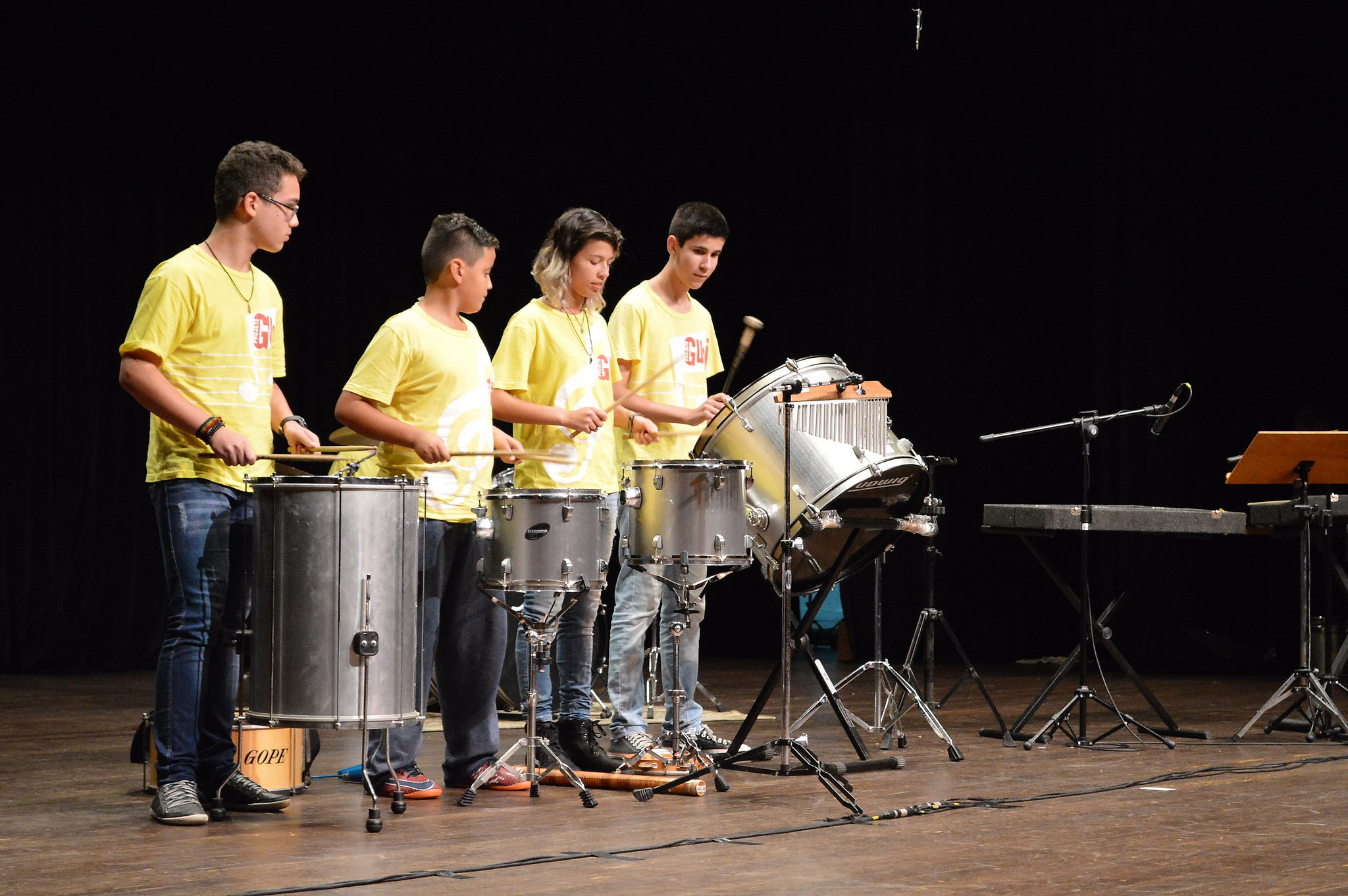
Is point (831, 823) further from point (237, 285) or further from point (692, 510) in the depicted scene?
point (237, 285)

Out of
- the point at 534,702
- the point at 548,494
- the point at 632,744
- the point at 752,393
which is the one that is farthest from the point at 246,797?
the point at 752,393

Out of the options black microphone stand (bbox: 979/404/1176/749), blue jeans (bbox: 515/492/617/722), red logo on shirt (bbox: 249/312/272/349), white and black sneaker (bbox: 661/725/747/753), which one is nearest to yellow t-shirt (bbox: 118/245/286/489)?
red logo on shirt (bbox: 249/312/272/349)

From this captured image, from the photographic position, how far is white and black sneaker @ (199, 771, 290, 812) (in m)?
3.61

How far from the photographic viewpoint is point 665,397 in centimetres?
453

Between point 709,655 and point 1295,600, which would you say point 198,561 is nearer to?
point 709,655

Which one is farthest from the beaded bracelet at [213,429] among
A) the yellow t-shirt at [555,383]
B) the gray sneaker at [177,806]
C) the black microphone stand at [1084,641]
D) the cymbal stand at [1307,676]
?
the cymbal stand at [1307,676]

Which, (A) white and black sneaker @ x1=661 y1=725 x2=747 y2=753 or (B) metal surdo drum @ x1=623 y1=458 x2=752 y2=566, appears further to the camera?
(A) white and black sneaker @ x1=661 y1=725 x2=747 y2=753

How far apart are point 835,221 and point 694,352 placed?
4.53 meters

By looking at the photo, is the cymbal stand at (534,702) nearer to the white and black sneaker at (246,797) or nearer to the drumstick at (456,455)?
the drumstick at (456,455)

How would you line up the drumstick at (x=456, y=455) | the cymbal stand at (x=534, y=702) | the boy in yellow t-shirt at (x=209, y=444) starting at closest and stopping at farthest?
the drumstick at (x=456, y=455) → the boy in yellow t-shirt at (x=209, y=444) → the cymbal stand at (x=534, y=702)

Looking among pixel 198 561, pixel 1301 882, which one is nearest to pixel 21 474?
→ pixel 198 561

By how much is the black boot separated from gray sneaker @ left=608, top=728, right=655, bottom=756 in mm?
94

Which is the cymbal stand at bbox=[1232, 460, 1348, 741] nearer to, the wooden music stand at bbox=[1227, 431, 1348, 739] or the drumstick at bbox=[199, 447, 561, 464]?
the wooden music stand at bbox=[1227, 431, 1348, 739]

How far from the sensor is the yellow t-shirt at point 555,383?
4.10 m
